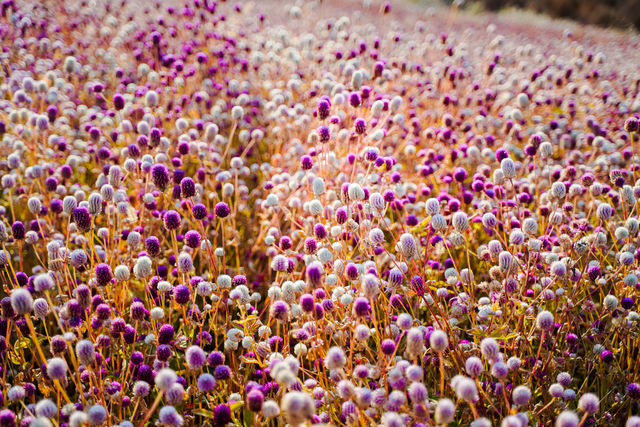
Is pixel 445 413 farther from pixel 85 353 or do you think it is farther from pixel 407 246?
pixel 85 353

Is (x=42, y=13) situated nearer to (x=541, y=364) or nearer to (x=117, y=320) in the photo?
(x=117, y=320)

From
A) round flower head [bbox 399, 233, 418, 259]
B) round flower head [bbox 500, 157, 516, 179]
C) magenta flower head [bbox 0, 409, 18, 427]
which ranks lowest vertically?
magenta flower head [bbox 0, 409, 18, 427]

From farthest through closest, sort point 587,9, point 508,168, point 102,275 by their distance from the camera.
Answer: point 587,9
point 508,168
point 102,275

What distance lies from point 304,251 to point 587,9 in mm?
22367

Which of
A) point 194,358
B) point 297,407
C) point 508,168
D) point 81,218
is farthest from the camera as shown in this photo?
point 508,168

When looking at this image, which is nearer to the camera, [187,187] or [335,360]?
[335,360]

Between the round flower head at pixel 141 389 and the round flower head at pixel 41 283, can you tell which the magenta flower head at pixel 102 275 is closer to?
the round flower head at pixel 41 283

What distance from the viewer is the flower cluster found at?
1784mm

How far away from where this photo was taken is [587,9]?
19828mm

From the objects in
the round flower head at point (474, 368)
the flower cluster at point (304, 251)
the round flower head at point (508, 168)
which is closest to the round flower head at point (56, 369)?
the flower cluster at point (304, 251)

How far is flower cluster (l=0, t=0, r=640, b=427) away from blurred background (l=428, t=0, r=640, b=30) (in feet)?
50.7

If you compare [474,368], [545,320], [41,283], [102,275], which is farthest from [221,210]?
[545,320]

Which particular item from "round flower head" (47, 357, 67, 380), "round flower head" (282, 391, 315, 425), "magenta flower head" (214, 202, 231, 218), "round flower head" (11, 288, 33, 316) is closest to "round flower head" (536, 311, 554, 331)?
"round flower head" (282, 391, 315, 425)

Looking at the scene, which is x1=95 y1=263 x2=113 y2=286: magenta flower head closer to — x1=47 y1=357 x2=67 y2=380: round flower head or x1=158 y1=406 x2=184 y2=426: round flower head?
x1=47 y1=357 x2=67 y2=380: round flower head
